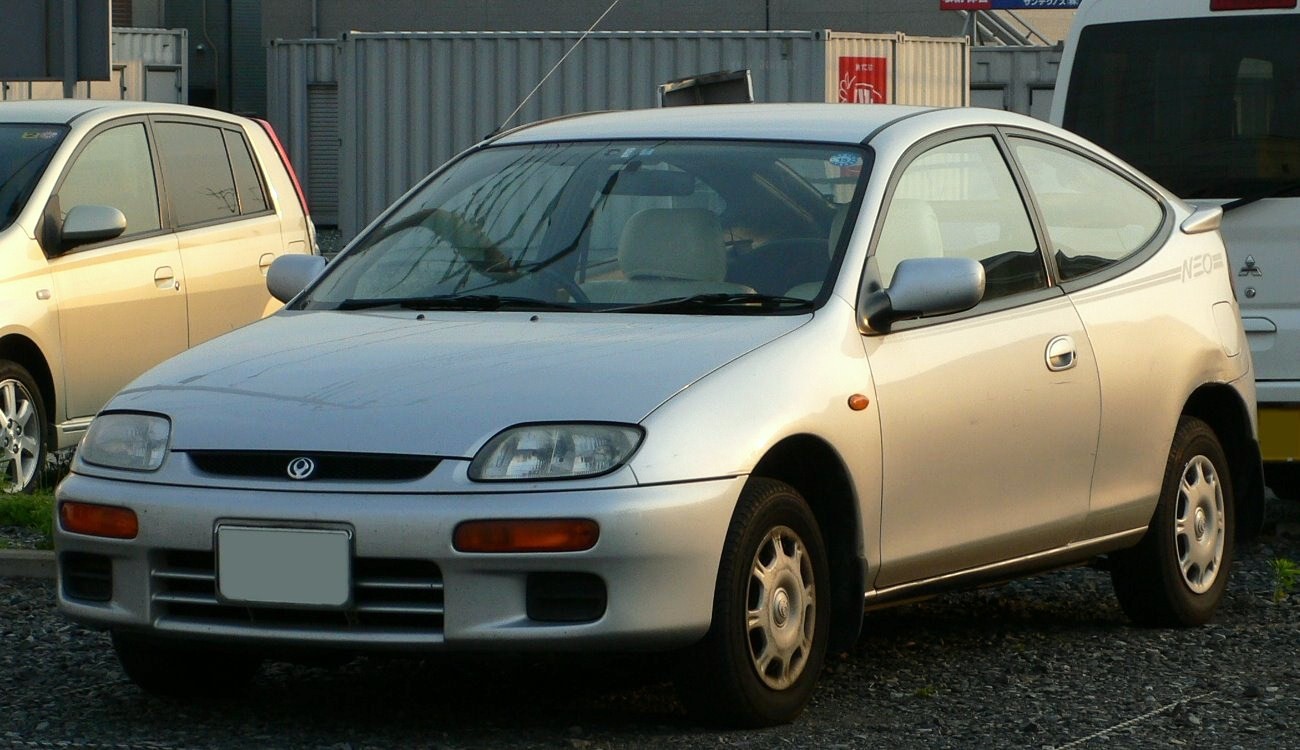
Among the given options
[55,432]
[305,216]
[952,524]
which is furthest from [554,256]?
[305,216]

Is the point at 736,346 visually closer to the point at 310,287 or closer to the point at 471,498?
the point at 471,498

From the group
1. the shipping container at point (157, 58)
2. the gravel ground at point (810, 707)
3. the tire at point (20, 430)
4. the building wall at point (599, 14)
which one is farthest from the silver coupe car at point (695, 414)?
the building wall at point (599, 14)

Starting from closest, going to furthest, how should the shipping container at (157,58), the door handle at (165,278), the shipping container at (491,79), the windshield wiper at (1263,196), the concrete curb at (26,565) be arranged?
the concrete curb at (26,565) < the windshield wiper at (1263,196) < the door handle at (165,278) < the shipping container at (491,79) < the shipping container at (157,58)

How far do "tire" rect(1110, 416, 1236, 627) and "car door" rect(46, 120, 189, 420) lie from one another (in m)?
4.65

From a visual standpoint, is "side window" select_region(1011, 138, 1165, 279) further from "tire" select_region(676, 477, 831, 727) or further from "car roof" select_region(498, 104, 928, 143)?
"tire" select_region(676, 477, 831, 727)

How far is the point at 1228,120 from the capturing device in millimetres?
8594

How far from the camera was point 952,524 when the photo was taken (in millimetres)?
5668

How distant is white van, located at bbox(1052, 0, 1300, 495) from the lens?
8.41 meters

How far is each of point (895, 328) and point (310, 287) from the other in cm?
163

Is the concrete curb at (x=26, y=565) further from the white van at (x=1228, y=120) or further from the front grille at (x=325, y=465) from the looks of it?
the white van at (x=1228, y=120)

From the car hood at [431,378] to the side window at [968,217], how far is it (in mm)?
634

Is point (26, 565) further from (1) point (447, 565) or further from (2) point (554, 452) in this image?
(2) point (554, 452)

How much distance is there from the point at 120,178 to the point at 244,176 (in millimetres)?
899

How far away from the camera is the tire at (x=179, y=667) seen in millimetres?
5398
